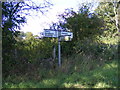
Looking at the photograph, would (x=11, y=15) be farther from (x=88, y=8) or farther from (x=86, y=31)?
(x=88, y=8)

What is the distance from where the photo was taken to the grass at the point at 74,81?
3398 mm

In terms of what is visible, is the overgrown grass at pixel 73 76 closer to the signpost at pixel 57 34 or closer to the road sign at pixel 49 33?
the signpost at pixel 57 34

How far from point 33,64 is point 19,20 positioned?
2007 mm

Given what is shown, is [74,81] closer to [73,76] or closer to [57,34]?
[73,76]

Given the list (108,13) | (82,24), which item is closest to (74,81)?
(82,24)

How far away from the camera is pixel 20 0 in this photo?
19.7 feet

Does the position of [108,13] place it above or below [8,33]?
above

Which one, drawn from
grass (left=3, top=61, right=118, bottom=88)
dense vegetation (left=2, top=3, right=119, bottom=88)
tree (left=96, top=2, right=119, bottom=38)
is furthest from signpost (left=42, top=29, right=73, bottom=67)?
tree (left=96, top=2, right=119, bottom=38)

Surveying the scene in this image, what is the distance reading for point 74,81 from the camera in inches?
144

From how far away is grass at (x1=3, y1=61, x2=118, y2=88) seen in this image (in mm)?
3398

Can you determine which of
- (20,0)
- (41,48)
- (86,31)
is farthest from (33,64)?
(86,31)

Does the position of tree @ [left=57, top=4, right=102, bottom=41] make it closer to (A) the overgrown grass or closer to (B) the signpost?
(A) the overgrown grass

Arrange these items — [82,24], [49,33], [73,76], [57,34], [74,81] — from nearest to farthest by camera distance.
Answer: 1. [74,81]
2. [73,76]
3. [49,33]
4. [57,34]
5. [82,24]

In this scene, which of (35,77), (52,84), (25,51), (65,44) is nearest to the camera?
(52,84)
